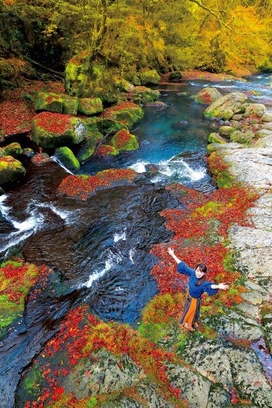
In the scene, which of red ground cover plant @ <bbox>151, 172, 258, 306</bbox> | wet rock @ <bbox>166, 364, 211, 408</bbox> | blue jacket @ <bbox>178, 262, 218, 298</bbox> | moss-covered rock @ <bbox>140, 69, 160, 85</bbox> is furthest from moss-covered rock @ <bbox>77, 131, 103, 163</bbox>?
moss-covered rock @ <bbox>140, 69, 160, 85</bbox>

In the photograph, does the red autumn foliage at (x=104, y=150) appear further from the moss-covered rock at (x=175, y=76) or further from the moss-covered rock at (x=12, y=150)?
the moss-covered rock at (x=175, y=76)

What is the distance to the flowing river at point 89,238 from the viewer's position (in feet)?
29.3

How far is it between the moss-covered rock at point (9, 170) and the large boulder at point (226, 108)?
20.1 meters

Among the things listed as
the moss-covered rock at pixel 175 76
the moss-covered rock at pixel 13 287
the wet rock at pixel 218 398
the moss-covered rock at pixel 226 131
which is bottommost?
the moss-covered rock at pixel 226 131

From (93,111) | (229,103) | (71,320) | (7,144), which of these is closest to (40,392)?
(71,320)

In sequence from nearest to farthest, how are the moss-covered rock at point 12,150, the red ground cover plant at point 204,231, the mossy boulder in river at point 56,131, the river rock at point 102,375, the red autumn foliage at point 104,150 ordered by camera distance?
the river rock at point 102,375 → the red ground cover plant at point 204,231 → the moss-covered rock at point 12,150 → the mossy boulder in river at point 56,131 → the red autumn foliage at point 104,150

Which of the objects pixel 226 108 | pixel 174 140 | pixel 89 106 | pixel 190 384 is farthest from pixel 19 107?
pixel 190 384

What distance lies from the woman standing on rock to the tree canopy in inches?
736

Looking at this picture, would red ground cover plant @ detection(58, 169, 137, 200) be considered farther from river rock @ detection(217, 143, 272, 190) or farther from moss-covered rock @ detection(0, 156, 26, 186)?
river rock @ detection(217, 143, 272, 190)

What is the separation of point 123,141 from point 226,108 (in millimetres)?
13315

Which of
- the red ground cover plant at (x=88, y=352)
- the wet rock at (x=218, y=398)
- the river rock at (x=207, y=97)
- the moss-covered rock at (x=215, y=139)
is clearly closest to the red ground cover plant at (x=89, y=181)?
the red ground cover plant at (x=88, y=352)

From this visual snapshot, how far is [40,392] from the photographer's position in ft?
23.0

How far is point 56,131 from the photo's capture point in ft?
65.0

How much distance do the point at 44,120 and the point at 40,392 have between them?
57.6 ft
